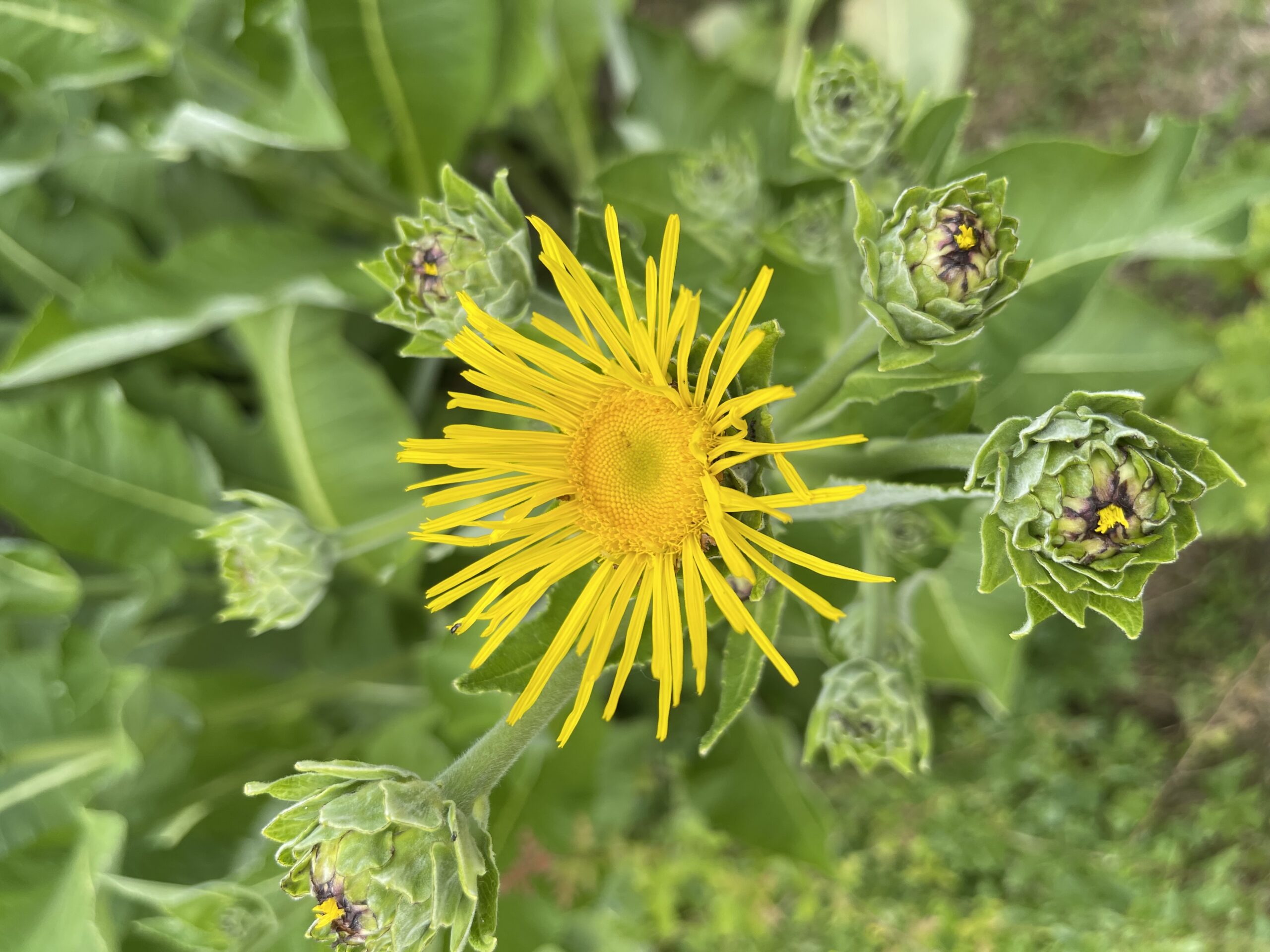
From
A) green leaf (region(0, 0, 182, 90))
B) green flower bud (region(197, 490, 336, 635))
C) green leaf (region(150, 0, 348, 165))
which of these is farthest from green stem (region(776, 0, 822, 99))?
green flower bud (region(197, 490, 336, 635))

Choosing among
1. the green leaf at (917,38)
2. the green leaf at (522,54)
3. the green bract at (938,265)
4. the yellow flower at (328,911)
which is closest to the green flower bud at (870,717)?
the green bract at (938,265)

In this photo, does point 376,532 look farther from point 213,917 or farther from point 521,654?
point 213,917

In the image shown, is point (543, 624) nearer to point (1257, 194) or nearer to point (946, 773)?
point (1257, 194)

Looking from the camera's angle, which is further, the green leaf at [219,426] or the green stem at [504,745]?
the green leaf at [219,426]

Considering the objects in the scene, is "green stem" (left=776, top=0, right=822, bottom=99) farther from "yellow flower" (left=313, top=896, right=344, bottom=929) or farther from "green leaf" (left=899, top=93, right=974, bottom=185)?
"yellow flower" (left=313, top=896, right=344, bottom=929)

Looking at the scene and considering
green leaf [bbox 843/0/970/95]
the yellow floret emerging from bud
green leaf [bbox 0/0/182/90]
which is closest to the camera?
the yellow floret emerging from bud

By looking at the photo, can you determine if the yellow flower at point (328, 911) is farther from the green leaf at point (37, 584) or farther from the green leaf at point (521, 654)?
the green leaf at point (37, 584)
